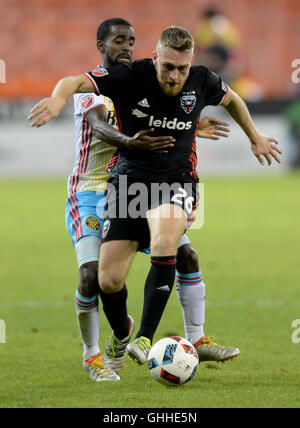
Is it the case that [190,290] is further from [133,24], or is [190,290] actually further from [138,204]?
[133,24]

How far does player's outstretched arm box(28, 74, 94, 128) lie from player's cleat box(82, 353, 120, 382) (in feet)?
5.21

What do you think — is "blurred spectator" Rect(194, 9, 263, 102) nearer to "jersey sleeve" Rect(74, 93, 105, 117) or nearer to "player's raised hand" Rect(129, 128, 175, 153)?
"jersey sleeve" Rect(74, 93, 105, 117)

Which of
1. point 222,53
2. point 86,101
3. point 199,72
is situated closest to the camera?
point 199,72

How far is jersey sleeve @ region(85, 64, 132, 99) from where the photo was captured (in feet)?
18.0

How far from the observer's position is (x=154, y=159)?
18.4 feet

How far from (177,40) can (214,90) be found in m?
0.65

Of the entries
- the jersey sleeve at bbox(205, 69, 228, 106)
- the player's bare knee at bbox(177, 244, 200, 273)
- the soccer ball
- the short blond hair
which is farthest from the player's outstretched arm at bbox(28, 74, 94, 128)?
the soccer ball

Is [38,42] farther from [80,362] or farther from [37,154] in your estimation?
[80,362]

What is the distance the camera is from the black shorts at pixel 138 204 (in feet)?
18.1

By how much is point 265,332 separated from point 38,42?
27307 millimetres

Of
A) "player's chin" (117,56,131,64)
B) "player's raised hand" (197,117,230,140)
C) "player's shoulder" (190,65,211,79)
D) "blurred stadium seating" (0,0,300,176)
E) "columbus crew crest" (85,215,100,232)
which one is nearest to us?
"player's shoulder" (190,65,211,79)

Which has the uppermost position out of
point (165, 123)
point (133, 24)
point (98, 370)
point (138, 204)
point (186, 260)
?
point (133, 24)

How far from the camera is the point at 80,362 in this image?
5.93 metres

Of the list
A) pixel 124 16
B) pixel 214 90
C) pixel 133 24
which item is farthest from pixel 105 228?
pixel 124 16
